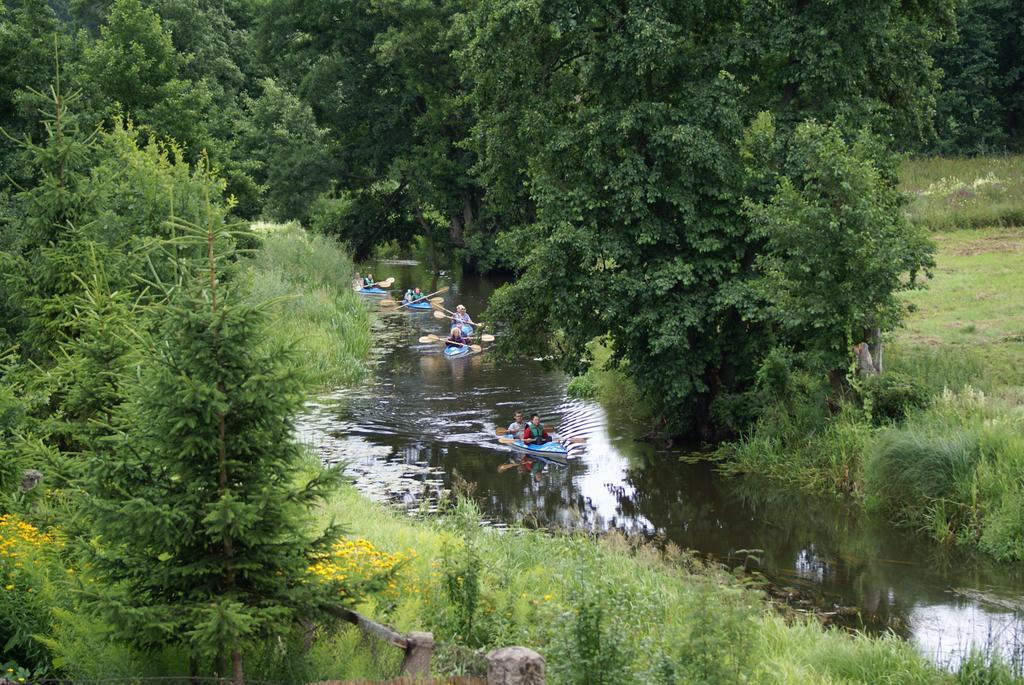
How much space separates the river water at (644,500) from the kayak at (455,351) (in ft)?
4.99

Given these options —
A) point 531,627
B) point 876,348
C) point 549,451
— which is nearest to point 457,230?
point 549,451

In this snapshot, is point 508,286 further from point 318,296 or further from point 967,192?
point 967,192

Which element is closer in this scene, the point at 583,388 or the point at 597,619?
the point at 597,619

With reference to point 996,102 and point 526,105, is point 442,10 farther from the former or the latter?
point 996,102

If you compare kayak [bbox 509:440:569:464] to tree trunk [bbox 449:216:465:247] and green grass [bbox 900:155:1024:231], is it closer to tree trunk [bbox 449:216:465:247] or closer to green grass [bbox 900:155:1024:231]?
green grass [bbox 900:155:1024:231]

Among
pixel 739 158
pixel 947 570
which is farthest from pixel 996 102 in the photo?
pixel 947 570

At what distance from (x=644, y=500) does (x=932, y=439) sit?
4.72 metres

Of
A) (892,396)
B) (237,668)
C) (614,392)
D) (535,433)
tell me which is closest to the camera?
(237,668)

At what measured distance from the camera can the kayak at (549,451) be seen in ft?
67.7

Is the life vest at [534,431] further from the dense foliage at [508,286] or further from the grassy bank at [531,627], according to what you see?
the grassy bank at [531,627]

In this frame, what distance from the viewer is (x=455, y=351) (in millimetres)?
30656

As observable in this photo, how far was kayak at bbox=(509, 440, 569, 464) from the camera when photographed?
20.6 metres

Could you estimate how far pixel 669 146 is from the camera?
1936 cm

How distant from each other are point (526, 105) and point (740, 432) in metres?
7.34
